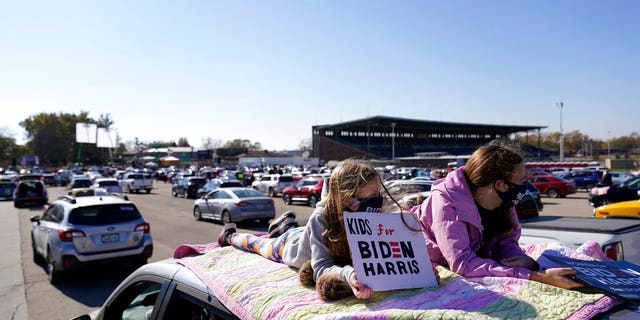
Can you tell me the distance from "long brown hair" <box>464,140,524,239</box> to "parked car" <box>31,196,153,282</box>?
8.06 meters

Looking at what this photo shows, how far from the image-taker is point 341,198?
7.60 feet

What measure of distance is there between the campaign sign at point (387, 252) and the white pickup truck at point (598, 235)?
3001mm

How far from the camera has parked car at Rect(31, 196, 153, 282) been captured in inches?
330

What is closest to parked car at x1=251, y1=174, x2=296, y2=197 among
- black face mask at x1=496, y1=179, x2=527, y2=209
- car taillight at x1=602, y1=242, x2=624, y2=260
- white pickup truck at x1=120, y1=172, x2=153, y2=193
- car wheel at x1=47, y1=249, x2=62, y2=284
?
white pickup truck at x1=120, y1=172, x2=153, y2=193

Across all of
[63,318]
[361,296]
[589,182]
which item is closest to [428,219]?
[361,296]

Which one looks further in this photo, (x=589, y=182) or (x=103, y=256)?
(x=589, y=182)

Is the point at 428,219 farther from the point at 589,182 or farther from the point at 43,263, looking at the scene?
the point at 589,182

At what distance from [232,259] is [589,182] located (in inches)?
1484

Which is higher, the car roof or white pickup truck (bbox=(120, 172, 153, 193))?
the car roof

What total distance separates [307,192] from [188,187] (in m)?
11.4

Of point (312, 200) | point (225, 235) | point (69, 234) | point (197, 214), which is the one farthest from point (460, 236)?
point (312, 200)

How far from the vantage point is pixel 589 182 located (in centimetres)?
3378

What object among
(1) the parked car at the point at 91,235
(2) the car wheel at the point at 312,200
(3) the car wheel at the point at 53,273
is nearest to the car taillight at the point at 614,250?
(1) the parked car at the point at 91,235

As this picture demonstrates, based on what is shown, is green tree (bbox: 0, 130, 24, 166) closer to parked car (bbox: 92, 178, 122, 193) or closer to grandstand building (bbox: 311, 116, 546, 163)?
grandstand building (bbox: 311, 116, 546, 163)
